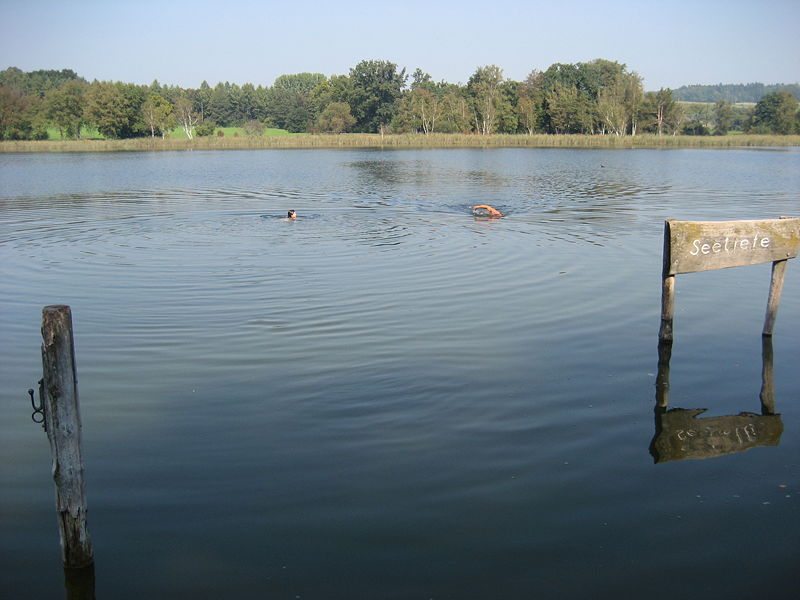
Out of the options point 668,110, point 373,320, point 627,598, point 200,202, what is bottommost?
point 627,598

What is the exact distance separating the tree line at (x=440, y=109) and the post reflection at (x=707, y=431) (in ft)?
365

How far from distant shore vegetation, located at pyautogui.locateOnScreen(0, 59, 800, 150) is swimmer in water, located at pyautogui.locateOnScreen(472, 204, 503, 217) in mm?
66235

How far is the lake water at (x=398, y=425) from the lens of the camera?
17.8 feet

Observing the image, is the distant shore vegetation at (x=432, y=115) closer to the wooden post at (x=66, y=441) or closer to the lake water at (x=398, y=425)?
the lake water at (x=398, y=425)

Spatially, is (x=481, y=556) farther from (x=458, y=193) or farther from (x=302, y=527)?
(x=458, y=193)

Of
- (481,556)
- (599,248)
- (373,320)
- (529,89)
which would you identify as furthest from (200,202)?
(529,89)

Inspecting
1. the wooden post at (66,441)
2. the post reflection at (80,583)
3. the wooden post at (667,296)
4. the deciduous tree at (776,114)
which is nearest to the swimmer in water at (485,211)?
the wooden post at (667,296)

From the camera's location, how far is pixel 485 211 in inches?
1072

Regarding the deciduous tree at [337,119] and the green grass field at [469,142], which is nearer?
the green grass field at [469,142]

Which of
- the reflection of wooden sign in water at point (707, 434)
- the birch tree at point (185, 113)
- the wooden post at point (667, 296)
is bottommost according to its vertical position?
the reflection of wooden sign in water at point (707, 434)

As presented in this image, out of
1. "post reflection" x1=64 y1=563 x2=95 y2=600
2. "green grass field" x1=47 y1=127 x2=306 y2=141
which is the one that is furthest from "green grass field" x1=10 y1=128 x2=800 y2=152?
"post reflection" x1=64 y1=563 x2=95 y2=600

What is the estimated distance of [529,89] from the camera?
13088 centimetres

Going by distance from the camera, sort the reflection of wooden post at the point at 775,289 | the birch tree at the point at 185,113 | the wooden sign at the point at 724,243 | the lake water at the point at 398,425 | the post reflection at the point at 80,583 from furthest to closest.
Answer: the birch tree at the point at 185,113 → the reflection of wooden post at the point at 775,289 → the wooden sign at the point at 724,243 → the lake water at the point at 398,425 → the post reflection at the point at 80,583

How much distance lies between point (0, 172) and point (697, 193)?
44.2 meters
